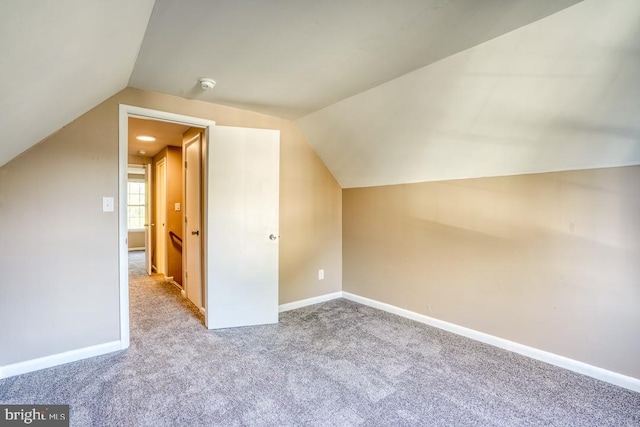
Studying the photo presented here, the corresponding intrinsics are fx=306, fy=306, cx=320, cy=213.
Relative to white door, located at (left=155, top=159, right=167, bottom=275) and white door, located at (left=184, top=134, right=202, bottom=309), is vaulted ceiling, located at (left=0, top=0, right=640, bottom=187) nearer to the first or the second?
white door, located at (left=184, top=134, right=202, bottom=309)

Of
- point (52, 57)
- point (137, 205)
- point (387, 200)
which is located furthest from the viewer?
point (137, 205)

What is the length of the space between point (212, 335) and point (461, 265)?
A: 244cm

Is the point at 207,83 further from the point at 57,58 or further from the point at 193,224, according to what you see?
the point at 193,224

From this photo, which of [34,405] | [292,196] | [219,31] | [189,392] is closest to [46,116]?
[219,31]

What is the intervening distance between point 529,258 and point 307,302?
238cm

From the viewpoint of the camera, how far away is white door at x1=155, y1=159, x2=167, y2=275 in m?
4.99

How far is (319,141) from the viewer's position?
368 cm

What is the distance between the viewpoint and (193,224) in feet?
12.2

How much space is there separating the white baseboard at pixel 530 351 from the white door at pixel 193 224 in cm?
223

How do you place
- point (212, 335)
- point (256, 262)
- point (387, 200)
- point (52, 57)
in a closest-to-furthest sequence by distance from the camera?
1. point (52, 57)
2. point (212, 335)
3. point (256, 262)
4. point (387, 200)

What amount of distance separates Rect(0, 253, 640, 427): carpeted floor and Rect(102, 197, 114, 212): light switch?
3.89 feet

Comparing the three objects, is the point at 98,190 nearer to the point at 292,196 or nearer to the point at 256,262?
the point at 256,262

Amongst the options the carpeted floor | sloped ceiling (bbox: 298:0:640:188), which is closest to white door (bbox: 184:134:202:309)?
the carpeted floor

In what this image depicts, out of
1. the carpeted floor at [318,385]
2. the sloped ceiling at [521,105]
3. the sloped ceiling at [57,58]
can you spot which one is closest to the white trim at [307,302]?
the carpeted floor at [318,385]
